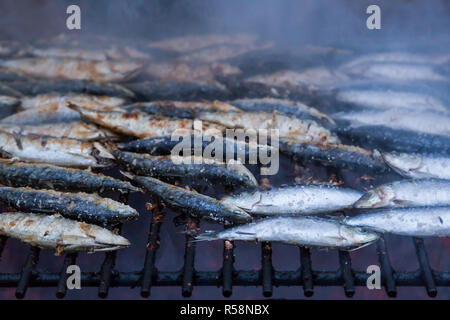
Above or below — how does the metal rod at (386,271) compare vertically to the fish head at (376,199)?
below

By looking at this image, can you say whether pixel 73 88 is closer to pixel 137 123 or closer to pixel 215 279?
pixel 137 123

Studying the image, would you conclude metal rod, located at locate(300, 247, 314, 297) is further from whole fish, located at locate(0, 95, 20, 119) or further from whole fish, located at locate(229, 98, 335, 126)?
whole fish, located at locate(0, 95, 20, 119)

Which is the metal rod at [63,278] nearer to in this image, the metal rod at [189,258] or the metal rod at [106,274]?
the metal rod at [106,274]

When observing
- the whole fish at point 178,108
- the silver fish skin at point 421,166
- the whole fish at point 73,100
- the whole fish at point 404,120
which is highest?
the whole fish at point 73,100

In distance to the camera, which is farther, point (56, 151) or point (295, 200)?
point (56, 151)

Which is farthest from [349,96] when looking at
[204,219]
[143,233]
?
[143,233]

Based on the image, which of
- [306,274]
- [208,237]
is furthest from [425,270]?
[208,237]

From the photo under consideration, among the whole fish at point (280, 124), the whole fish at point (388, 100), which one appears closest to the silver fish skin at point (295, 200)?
the whole fish at point (280, 124)
